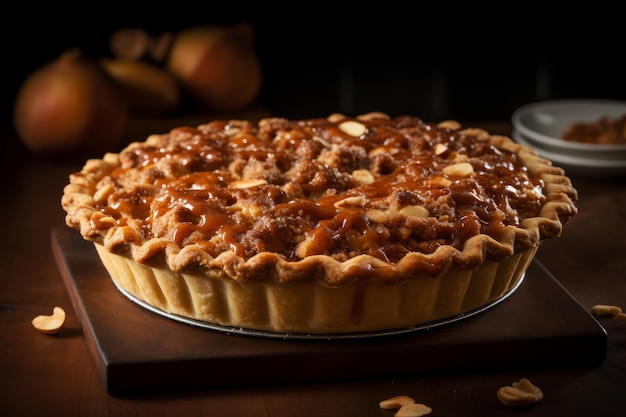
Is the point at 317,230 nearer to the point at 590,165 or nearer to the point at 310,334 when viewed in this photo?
the point at 310,334

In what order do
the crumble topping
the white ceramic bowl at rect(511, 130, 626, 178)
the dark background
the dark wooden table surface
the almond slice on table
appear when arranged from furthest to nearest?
the dark background < the white ceramic bowl at rect(511, 130, 626, 178) < the almond slice on table < the crumble topping < the dark wooden table surface

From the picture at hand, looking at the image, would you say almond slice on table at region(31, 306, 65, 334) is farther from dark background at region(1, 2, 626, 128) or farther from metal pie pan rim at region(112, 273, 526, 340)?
dark background at region(1, 2, 626, 128)

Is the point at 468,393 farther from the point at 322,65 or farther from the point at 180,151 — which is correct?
the point at 322,65

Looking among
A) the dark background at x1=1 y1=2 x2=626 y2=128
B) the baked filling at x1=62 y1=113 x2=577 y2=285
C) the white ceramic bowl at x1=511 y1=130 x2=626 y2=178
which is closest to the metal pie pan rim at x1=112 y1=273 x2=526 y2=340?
the baked filling at x1=62 y1=113 x2=577 y2=285

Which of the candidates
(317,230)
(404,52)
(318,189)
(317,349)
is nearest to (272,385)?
(317,349)

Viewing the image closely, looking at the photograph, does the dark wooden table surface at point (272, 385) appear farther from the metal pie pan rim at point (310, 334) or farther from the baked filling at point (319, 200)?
the baked filling at point (319, 200)

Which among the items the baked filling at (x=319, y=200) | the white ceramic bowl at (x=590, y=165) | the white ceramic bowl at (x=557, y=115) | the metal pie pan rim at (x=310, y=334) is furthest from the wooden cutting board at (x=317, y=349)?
the white ceramic bowl at (x=557, y=115)
